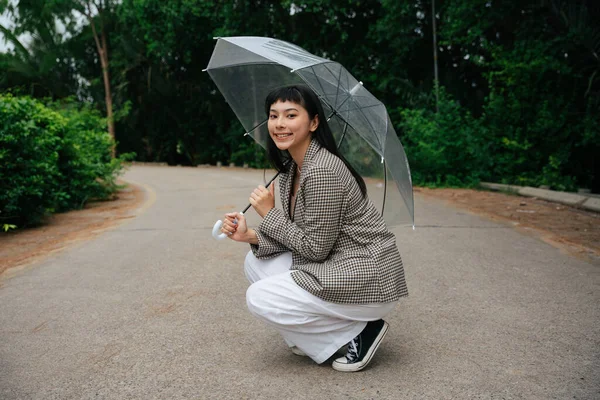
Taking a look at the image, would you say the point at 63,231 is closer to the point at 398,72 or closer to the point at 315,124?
the point at 315,124

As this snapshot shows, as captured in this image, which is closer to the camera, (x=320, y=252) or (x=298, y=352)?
(x=320, y=252)

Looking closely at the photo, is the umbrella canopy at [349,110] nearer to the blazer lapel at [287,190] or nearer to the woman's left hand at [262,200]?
the blazer lapel at [287,190]

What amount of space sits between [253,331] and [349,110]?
1600 millimetres

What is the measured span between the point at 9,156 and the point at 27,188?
1.52 ft

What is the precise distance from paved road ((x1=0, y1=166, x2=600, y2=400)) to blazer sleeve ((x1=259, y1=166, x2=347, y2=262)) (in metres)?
0.72

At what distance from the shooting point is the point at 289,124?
3092 millimetres

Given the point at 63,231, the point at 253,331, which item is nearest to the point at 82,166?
the point at 63,231

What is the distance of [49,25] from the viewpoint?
87.5 feet

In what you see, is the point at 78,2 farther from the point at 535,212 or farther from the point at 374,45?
the point at 535,212

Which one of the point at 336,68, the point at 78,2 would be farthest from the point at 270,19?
the point at 336,68

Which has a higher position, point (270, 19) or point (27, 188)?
point (270, 19)

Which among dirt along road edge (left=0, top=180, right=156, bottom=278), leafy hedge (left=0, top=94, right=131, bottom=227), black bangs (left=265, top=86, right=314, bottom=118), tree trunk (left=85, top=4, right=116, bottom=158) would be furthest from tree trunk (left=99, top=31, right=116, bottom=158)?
black bangs (left=265, top=86, right=314, bottom=118)

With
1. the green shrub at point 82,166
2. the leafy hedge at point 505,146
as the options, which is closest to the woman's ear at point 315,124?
the green shrub at point 82,166

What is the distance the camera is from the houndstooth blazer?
2.95 meters
